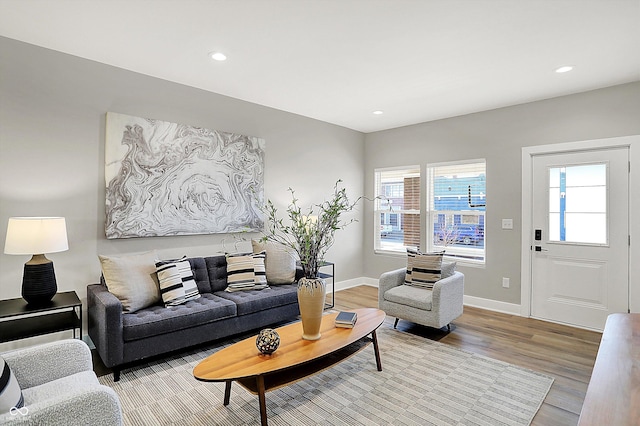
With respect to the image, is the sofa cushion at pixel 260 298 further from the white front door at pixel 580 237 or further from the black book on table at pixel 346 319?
the white front door at pixel 580 237

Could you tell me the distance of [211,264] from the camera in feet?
12.4

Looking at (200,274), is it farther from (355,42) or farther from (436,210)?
(436,210)

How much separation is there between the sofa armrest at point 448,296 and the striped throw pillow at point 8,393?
3.13 metres

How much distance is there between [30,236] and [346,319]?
8.11 ft

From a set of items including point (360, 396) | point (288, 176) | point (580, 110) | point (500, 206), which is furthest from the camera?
point (288, 176)

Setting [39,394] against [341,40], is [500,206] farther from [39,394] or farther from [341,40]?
[39,394]

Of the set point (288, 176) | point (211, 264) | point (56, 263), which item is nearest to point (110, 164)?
point (56, 263)

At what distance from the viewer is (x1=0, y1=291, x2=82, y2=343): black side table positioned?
251cm

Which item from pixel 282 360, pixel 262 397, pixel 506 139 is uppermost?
pixel 506 139

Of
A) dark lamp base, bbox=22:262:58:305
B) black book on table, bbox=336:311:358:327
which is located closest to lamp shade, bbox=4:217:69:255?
dark lamp base, bbox=22:262:58:305

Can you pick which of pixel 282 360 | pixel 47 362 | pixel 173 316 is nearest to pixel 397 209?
pixel 173 316

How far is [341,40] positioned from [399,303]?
8.67 feet

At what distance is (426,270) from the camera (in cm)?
388

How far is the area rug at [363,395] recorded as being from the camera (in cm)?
222
